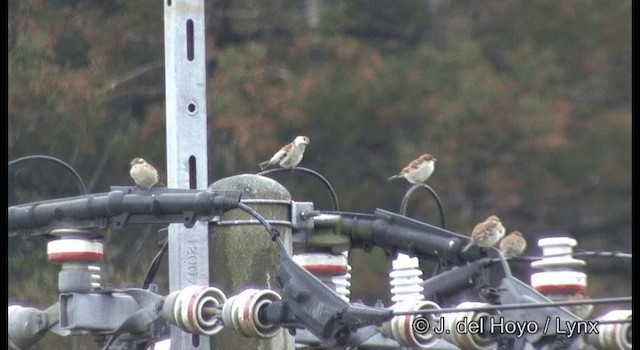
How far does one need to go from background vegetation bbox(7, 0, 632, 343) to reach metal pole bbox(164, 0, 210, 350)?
7.07 meters

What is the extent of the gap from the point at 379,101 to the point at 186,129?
11.9 metres

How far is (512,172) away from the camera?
18.7 metres

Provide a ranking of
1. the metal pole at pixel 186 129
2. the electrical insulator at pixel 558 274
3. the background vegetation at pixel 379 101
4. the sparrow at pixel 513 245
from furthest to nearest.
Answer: the background vegetation at pixel 379 101 → the sparrow at pixel 513 245 → the electrical insulator at pixel 558 274 → the metal pole at pixel 186 129

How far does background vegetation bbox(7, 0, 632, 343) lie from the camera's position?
14.3 m

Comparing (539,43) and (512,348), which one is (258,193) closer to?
(512,348)

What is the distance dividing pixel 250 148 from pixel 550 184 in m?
4.17

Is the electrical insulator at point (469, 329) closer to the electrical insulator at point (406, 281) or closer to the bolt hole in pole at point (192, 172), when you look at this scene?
the electrical insulator at point (406, 281)

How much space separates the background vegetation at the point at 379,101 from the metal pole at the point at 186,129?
7072 millimetres

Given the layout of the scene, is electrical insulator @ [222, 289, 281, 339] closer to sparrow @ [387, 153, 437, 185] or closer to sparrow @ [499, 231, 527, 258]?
sparrow @ [499, 231, 527, 258]

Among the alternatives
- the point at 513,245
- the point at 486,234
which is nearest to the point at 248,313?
the point at 486,234

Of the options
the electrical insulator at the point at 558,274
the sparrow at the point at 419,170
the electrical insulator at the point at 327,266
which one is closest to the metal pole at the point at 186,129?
the electrical insulator at the point at 327,266

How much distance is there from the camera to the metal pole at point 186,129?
6.08 m

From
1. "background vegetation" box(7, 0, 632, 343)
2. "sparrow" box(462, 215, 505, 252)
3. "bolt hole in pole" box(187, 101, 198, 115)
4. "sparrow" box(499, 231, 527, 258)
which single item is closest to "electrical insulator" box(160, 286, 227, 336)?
"bolt hole in pole" box(187, 101, 198, 115)

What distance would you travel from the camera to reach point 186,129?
20.0 feet
